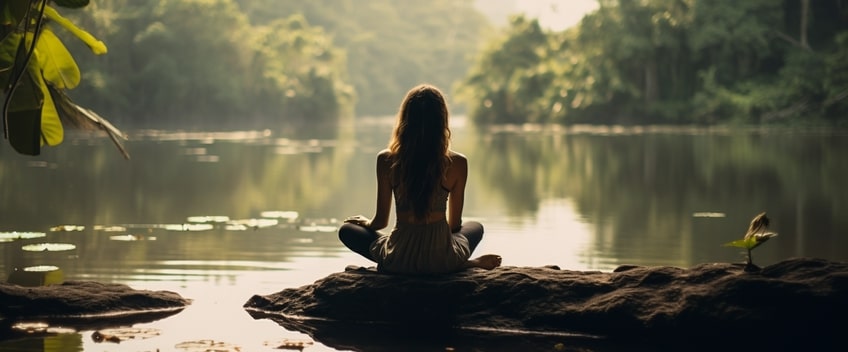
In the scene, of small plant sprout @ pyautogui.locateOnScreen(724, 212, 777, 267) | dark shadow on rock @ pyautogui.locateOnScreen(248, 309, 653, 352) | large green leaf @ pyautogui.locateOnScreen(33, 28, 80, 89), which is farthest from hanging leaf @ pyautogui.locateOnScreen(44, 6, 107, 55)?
small plant sprout @ pyautogui.locateOnScreen(724, 212, 777, 267)

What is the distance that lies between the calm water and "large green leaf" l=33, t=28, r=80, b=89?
1397mm

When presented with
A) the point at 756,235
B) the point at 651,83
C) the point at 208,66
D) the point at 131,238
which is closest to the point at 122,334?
the point at 756,235

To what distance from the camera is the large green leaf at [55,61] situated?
646cm

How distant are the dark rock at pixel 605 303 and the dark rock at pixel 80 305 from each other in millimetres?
553

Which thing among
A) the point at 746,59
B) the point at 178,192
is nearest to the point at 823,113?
the point at 746,59

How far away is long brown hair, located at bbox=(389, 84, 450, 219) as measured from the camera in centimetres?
626

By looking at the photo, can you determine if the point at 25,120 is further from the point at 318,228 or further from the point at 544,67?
the point at 544,67

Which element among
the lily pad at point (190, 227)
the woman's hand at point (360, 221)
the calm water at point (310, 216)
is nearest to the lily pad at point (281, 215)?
the calm water at point (310, 216)

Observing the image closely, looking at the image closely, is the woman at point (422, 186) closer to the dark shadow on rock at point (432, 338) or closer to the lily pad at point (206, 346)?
the dark shadow on rock at point (432, 338)

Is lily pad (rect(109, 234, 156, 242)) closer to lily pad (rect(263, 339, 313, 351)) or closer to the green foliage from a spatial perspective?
the green foliage

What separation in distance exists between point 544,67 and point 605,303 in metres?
57.2

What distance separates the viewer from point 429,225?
20.9 feet

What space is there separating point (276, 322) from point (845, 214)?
7.76m

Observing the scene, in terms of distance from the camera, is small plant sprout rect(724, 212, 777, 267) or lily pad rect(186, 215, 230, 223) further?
lily pad rect(186, 215, 230, 223)
